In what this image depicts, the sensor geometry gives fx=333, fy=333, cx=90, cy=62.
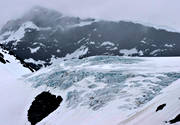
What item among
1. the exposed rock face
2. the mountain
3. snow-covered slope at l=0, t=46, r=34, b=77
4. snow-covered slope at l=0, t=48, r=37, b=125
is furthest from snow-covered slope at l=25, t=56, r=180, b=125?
the mountain

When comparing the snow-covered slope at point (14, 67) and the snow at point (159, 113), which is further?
the snow-covered slope at point (14, 67)

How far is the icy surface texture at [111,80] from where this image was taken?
100 ft

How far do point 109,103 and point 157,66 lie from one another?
12759mm

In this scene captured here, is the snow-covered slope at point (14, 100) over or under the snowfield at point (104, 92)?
under

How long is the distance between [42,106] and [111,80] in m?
8.08


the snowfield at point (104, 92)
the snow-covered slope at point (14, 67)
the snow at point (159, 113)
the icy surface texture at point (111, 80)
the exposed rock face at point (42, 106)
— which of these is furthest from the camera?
the snow-covered slope at point (14, 67)

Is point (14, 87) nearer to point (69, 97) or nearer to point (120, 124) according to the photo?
point (69, 97)

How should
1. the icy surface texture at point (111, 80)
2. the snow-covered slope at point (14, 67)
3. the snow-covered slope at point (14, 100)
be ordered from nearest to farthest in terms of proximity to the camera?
the icy surface texture at point (111, 80)
the snow-covered slope at point (14, 100)
the snow-covered slope at point (14, 67)

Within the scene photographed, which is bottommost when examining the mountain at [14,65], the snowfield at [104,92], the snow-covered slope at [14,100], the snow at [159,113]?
the mountain at [14,65]

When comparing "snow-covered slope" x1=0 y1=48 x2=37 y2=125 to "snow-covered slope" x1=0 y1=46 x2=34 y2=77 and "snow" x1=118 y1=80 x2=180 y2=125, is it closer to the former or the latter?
"snow" x1=118 y1=80 x2=180 y2=125

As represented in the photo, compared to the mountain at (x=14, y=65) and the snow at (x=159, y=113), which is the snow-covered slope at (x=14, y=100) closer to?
the snow at (x=159, y=113)

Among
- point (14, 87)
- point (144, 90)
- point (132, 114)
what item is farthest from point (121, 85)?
point (14, 87)

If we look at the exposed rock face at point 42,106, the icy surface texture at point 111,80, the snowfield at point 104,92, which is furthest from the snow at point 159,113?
the exposed rock face at point 42,106

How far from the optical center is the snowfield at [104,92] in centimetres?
2491
